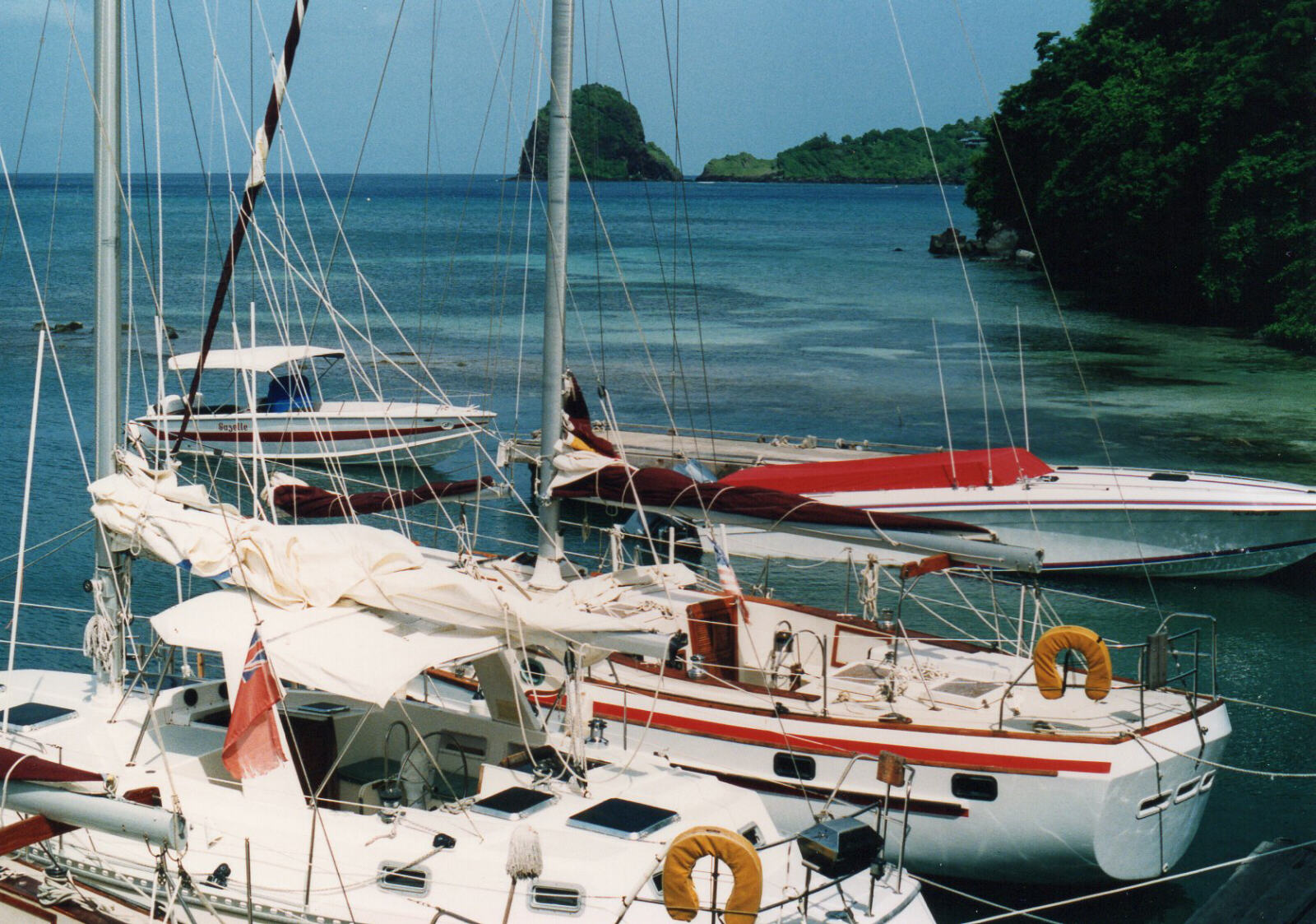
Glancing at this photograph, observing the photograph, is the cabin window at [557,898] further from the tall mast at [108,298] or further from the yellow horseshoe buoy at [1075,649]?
the yellow horseshoe buoy at [1075,649]

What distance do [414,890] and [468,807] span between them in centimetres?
104

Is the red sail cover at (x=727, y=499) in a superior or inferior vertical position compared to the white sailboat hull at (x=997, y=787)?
superior

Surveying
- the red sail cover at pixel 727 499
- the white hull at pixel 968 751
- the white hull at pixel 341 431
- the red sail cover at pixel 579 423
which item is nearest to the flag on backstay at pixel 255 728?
the white hull at pixel 968 751

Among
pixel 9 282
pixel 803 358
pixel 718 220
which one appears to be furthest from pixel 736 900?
pixel 718 220

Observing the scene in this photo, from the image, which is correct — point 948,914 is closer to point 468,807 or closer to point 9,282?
point 468,807

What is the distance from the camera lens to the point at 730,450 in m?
35.5

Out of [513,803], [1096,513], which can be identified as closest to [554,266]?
[513,803]

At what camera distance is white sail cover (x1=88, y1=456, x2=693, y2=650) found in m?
11.8

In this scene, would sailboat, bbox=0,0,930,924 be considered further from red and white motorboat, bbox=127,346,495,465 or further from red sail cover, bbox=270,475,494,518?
red and white motorboat, bbox=127,346,495,465

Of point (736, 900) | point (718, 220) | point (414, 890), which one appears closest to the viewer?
point (736, 900)

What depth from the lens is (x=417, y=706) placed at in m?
13.1

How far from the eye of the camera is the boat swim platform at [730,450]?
3338 cm

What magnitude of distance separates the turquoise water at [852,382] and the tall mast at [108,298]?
271cm

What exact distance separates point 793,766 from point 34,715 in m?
7.77
